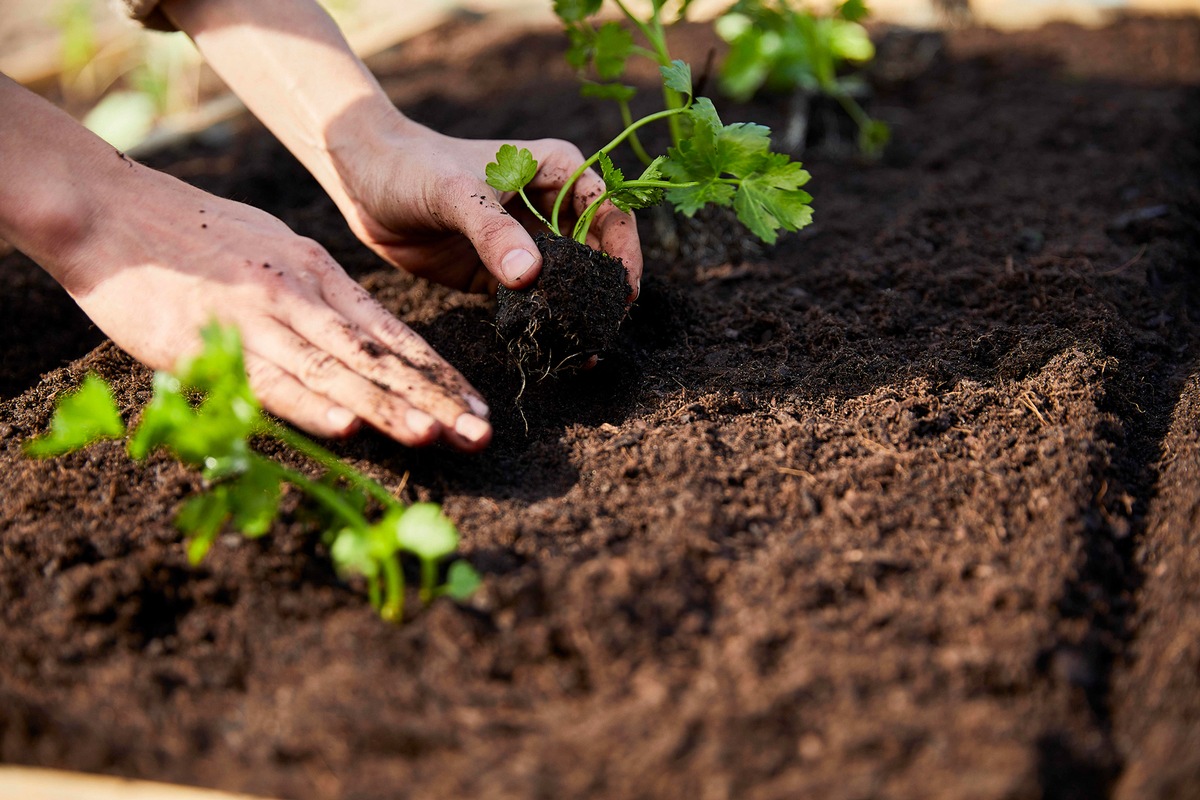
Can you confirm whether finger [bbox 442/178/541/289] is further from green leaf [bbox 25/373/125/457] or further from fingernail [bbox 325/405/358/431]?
green leaf [bbox 25/373/125/457]

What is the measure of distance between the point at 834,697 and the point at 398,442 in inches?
37.3

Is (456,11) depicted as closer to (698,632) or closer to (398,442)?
(398,442)

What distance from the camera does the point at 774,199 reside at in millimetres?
1868

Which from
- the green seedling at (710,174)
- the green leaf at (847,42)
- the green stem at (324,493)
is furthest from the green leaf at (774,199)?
the green leaf at (847,42)

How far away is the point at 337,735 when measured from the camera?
1273mm

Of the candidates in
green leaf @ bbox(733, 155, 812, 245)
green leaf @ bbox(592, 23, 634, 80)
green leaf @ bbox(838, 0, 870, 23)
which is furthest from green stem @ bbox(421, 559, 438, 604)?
green leaf @ bbox(838, 0, 870, 23)

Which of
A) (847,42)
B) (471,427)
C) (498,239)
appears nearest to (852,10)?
(847,42)

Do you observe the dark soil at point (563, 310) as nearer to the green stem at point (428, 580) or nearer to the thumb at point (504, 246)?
the thumb at point (504, 246)

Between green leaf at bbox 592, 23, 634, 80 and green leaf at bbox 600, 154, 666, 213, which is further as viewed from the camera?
green leaf at bbox 592, 23, 634, 80

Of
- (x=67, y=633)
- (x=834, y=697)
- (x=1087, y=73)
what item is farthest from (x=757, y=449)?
(x=1087, y=73)

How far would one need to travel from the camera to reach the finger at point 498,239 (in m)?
1.86

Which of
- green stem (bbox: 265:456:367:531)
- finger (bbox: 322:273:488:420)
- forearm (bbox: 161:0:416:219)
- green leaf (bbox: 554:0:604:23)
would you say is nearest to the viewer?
green stem (bbox: 265:456:367:531)

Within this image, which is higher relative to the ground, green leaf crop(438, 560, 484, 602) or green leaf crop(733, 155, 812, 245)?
green leaf crop(733, 155, 812, 245)

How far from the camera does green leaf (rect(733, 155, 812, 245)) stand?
185 centimetres
